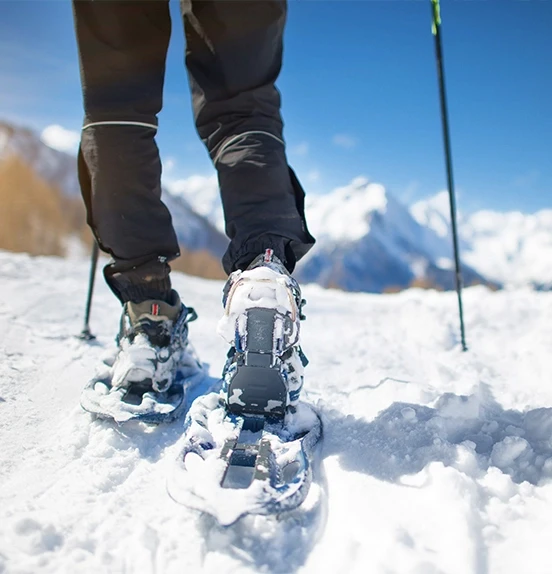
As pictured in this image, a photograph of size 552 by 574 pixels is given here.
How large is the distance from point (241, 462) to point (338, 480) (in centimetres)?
21

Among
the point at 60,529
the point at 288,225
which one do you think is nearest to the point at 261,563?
the point at 60,529

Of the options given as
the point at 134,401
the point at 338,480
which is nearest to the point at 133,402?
the point at 134,401

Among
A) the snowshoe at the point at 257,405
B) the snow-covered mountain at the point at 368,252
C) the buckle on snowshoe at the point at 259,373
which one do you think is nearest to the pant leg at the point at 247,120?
the snowshoe at the point at 257,405

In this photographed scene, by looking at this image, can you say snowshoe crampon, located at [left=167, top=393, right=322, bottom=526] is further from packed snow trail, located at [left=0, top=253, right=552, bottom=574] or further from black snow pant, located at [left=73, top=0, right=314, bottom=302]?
black snow pant, located at [left=73, top=0, right=314, bottom=302]

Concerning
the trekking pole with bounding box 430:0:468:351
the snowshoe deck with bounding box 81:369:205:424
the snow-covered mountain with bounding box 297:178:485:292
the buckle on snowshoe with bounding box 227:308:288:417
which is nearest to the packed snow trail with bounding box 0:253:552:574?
the snowshoe deck with bounding box 81:369:205:424

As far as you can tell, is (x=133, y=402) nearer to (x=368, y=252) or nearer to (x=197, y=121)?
(x=197, y=121)

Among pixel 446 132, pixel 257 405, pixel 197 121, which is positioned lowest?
pixel 257 405

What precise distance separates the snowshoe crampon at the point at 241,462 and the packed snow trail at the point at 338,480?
0.16 ft

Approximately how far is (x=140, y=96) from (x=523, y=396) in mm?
1589

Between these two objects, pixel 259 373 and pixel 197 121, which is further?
pixel 197 121

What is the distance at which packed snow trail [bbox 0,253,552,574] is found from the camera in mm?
729

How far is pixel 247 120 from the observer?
1.33 m

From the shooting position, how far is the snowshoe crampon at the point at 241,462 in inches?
31.0

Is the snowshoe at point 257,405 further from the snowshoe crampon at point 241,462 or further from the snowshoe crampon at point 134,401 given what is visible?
the snowshoe crampon at point 134,401
